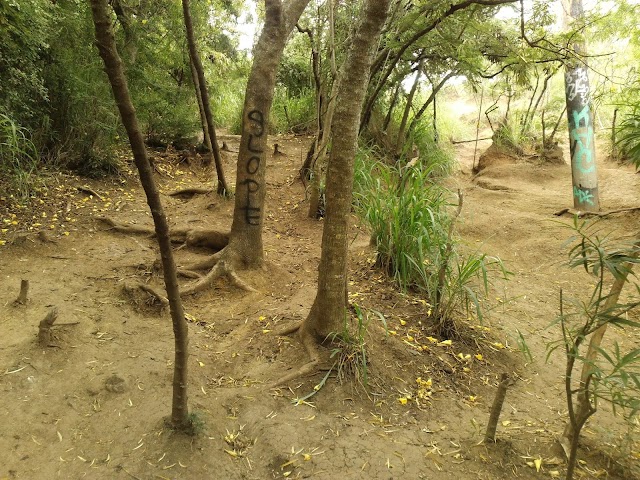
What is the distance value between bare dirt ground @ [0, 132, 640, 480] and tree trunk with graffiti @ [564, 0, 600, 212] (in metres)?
2.16

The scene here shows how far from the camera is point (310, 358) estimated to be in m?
2.92

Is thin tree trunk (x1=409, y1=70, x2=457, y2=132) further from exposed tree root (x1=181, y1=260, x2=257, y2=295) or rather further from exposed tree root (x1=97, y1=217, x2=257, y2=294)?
exposed tree root (x1=181, y1=260, x2=257, y2=295)

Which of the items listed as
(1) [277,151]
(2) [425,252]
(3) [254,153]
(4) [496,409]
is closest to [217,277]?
(3) [254,153]

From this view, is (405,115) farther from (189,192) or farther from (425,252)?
(425,252)

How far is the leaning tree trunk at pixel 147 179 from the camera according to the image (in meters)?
1.58

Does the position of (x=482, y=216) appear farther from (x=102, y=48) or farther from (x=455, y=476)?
(x=102, y=48)

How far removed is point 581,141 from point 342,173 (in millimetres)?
5601

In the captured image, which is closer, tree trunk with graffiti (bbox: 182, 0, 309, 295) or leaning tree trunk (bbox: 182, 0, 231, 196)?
tree trunk with graffiti (bbox: 182, 0, 309, 295)

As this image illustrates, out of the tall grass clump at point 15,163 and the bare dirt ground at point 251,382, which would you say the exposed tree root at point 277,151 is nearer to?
the bare dirt ground at point 251,382

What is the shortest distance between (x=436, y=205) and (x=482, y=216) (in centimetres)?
306

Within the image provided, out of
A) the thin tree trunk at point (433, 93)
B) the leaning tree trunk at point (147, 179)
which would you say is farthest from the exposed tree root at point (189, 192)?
the leaning tree trunk at point (147, 179)

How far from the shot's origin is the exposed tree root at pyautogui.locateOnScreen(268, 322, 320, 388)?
2.80 m

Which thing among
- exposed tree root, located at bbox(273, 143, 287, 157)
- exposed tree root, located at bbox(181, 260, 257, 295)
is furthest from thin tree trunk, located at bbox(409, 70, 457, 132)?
exposed tree root, located at bbox(181, 260, 257, 295)

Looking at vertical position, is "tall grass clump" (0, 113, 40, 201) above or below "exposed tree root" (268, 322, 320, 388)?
above
